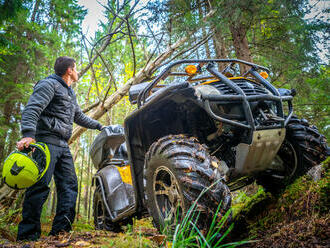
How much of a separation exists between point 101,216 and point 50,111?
6.36 ft

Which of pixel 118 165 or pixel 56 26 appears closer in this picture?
pixel 118 165

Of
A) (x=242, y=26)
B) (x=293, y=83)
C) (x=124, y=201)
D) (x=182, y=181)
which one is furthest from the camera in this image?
(x=293, y=83)

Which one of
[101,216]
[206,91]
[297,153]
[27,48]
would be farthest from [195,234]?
[27,48]

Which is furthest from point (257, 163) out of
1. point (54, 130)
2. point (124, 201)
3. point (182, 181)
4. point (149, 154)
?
point (54, 130)

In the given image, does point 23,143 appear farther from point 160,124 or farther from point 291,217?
point 291,217

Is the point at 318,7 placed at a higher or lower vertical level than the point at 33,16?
lower

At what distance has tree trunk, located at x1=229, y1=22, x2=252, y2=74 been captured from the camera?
612cm

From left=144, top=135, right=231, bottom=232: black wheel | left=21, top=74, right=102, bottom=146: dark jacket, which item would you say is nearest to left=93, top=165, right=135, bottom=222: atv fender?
left=21, top=74, right=102, bottom=146: dark jacket

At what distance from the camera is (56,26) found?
10.8 m

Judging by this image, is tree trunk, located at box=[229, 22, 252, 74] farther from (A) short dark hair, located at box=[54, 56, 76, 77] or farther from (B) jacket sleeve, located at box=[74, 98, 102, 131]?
(A) short dark hair, located at box=[54, 56, 76, 77]

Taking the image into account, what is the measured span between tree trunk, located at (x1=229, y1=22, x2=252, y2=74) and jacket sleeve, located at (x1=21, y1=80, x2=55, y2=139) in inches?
178

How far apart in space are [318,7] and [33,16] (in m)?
10.5

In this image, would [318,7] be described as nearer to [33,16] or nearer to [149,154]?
[149,154]

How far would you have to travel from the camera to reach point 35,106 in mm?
2955
